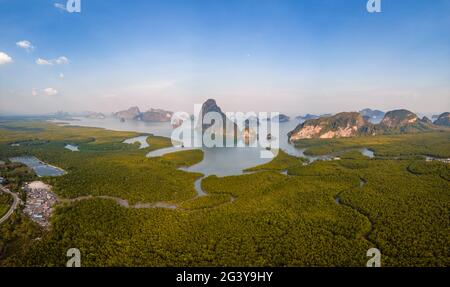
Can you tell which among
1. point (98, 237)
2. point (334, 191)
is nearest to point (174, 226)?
point (98, 237)

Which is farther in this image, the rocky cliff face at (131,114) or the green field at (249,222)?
the rocky cliff face at (131,114)

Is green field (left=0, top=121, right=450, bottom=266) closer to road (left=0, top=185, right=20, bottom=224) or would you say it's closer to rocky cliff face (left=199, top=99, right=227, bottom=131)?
road (left=0, top=185, right=20, bottom=224)

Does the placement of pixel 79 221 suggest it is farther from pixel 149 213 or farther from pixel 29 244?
pixel 149 213

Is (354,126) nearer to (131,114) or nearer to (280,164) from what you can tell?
(280,164)

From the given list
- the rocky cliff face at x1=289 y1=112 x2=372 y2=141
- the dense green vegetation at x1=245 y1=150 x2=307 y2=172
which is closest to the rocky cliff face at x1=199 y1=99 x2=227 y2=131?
the rocky cliff face at x1=289 y1=112 x2=372 y2=141

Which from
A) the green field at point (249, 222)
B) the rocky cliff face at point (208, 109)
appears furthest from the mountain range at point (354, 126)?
the green field at point (249, 222)

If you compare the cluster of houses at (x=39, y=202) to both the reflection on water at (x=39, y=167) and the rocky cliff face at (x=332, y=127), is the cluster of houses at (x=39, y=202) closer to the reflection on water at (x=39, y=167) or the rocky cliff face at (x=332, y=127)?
the reflection on water at (x=39, y=167)
